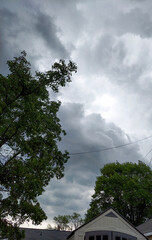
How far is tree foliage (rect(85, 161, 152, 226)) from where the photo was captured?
3359 cm

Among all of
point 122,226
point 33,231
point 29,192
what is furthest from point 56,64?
point 33,231

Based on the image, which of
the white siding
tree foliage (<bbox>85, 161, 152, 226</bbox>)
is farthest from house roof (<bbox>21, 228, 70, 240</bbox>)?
tree foliage (<bbox>85, 161, 152, 226</bbox>)

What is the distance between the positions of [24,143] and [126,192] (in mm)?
27352

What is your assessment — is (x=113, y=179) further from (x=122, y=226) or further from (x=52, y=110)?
(x=52, y=110)

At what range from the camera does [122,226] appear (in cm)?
1995

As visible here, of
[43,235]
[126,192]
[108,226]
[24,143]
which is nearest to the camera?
[24,143]

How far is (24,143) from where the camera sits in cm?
1115

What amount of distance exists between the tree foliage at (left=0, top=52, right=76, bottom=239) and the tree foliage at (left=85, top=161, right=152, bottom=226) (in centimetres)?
2351

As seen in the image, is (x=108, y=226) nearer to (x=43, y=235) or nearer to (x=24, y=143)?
(x=43, y=235)

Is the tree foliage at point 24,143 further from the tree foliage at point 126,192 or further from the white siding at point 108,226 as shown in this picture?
the tree foliage at point 126,192

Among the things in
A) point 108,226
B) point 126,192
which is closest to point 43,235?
point 108,226

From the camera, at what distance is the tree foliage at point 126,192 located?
33594mm

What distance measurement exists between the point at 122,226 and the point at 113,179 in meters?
15.9

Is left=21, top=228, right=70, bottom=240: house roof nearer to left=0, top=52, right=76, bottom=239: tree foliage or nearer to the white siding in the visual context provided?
the white siding
